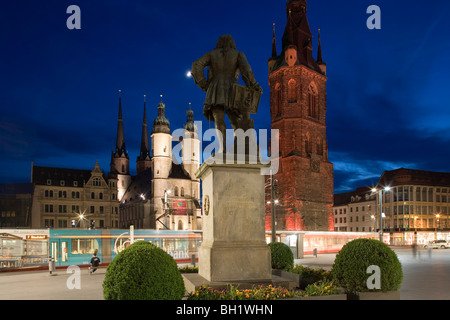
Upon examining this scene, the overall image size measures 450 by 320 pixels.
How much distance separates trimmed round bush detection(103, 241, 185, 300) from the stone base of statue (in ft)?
5.72

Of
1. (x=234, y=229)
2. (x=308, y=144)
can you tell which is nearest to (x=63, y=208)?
(x=308, y=144)

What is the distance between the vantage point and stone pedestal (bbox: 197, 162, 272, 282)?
8.59 m

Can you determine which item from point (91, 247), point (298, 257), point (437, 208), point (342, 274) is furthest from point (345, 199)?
point (342, 274)

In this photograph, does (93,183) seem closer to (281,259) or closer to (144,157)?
(144,157)

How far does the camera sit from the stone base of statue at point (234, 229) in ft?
28.1

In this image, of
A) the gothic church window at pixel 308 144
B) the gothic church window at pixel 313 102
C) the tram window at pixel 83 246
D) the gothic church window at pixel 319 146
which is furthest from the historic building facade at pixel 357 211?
the tram window at pixel 83 246

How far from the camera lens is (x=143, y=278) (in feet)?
21.4

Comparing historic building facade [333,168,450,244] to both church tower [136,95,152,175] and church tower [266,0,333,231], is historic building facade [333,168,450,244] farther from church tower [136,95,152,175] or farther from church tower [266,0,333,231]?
church tower [136,95,152,175]

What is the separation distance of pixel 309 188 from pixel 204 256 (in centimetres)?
6821

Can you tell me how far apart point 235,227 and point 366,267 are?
2825 millimetres

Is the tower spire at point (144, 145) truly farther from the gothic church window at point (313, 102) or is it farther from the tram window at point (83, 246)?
the tram window at point (83, 246)

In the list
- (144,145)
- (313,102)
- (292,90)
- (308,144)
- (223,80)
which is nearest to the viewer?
(223,80)

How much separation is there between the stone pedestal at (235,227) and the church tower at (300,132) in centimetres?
6423
